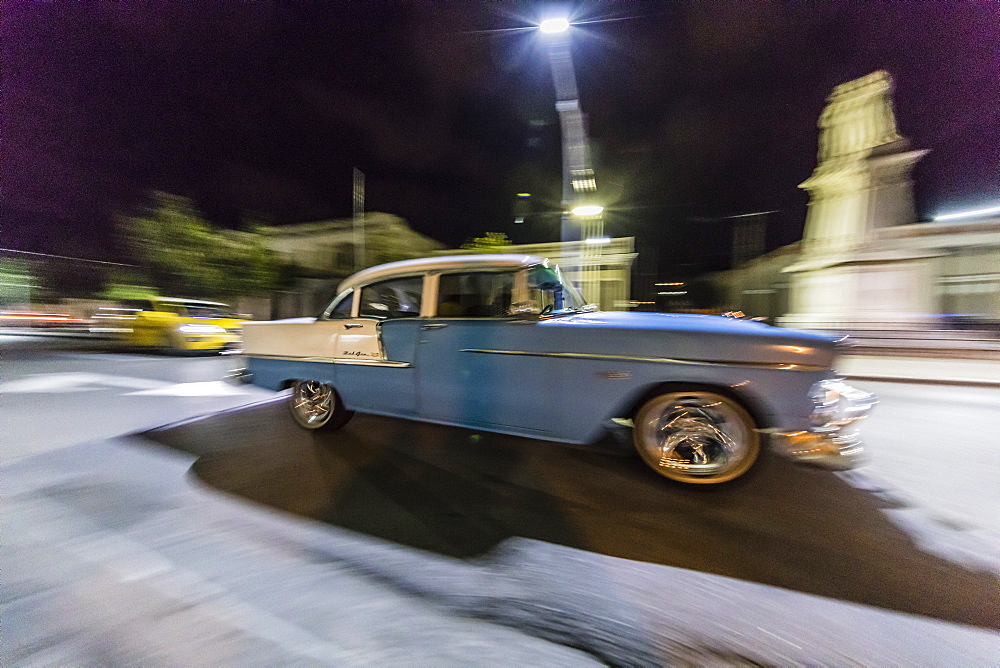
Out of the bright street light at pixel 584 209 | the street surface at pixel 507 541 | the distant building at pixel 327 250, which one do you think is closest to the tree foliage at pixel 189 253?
the distant building at pixel 327 250

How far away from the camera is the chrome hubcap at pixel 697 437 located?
2.79 m

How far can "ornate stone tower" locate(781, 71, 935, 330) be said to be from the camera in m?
15.5

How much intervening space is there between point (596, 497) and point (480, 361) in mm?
1286

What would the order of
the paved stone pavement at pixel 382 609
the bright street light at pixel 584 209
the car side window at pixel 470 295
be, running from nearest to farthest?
the paved stone pavement at pixel 382 609
the car side window at pixel 470 295
the bright street light at pixel 584 209

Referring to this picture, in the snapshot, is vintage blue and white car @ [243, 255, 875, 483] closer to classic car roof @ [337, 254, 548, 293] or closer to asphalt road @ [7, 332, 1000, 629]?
classic car roof @ [337, 254, 548, 293]

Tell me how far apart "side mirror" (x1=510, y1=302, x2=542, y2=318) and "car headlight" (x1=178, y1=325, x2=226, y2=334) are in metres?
10.4

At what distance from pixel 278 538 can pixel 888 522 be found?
3.64 meters

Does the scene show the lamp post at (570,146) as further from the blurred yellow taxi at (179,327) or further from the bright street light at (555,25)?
the blurred yellow taxi at (179,327)

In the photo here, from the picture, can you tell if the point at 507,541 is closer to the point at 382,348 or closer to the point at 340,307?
the point at 382,348

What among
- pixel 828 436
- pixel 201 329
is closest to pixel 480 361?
pixel 828 436

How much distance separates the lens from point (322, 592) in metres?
1.83

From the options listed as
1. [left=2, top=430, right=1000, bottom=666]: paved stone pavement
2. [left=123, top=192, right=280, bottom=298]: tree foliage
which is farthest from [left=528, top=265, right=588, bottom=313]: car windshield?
[left=123, top=192, right=280, bottom=298]: tree foliage

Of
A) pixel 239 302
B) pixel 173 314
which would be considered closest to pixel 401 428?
pixel 173 314

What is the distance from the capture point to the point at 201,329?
1014 cm
